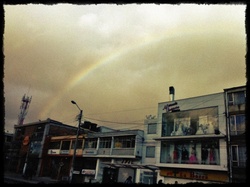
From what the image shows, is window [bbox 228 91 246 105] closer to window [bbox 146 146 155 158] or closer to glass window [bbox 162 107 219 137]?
glass window [bbox 162 107 219 137]

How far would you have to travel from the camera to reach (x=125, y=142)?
111 ft

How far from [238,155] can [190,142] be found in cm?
593

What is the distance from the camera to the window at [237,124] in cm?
2358

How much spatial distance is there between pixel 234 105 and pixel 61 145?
32.6m

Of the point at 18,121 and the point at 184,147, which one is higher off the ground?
the point at 18,121

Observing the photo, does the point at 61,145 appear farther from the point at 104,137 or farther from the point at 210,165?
the point at 210,165

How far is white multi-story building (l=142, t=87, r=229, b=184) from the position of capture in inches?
969

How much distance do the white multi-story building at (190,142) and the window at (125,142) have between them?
202 centimetres

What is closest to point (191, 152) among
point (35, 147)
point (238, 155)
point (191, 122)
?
point (191, 122)

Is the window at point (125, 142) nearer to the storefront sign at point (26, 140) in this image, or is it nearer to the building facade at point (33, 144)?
the building facade at point (33, 144)

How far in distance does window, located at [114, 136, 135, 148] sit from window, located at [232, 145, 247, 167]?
13.9 meters

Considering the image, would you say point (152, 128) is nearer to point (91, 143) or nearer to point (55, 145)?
point (91, 143)

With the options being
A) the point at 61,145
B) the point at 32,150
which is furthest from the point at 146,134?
the point at 32,150

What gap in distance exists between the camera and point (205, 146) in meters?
26.0
